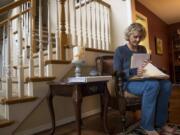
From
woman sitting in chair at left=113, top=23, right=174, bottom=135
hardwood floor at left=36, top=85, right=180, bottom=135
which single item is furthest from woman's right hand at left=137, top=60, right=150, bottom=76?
hardwood floor at left=36, top=85, right=180, bottom=135

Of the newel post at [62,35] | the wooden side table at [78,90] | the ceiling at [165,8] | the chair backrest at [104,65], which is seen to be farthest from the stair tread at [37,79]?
the ceiling at [165,8]

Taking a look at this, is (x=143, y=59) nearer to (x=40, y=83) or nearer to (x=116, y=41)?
(x=40, y=83)

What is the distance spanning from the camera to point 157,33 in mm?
6523

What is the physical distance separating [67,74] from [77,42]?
59 cm

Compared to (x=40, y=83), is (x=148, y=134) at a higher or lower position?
lower

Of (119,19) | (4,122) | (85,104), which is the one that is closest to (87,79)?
(4,122)

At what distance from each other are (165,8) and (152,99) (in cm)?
452

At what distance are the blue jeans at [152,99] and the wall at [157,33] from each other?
3.37m

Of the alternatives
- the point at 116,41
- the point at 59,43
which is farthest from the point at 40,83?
the point at 116,41

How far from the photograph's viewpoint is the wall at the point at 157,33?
5584 millimetres

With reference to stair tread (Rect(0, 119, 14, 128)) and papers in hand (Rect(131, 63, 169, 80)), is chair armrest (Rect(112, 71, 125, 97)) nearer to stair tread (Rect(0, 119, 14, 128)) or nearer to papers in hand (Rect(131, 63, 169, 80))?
papers in hand (Rect(131, 63, 169, 80))

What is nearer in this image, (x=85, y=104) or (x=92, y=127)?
(x=92, y=127)

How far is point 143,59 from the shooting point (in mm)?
2205

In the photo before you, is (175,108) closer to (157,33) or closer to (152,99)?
(152,99)
